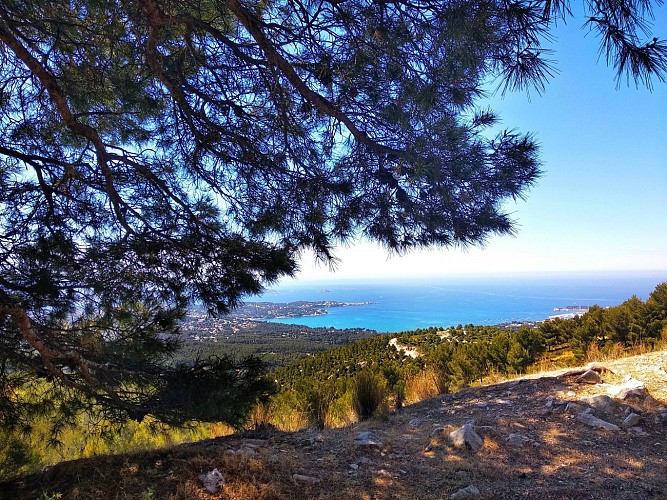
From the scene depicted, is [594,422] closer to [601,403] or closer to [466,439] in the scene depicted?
[601,403]

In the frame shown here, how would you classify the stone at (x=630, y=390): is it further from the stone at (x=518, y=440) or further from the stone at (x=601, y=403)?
the stone at (x=518, y=440)

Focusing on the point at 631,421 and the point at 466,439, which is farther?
the point at 631,421

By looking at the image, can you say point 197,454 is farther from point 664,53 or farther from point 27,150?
point 664,53

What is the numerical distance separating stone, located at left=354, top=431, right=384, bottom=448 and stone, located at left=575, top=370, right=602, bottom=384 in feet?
9.13

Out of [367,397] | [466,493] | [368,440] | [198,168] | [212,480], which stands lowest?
[367,397]

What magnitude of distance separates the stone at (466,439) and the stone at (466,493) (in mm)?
764

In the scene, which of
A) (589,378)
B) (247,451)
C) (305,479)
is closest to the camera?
(305,479)

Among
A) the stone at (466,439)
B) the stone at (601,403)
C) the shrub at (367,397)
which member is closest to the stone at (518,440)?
the stone at (466,439)

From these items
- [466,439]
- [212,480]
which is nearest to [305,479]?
[212,480]

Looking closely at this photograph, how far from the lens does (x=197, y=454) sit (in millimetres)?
2443

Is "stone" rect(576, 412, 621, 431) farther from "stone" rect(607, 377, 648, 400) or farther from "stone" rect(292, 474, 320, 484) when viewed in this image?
"stone" rect(292, 474, 320, 484)

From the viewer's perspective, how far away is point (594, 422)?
322 cm

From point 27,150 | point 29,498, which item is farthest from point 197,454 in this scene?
point 27,150

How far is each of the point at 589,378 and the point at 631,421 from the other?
1124mm
